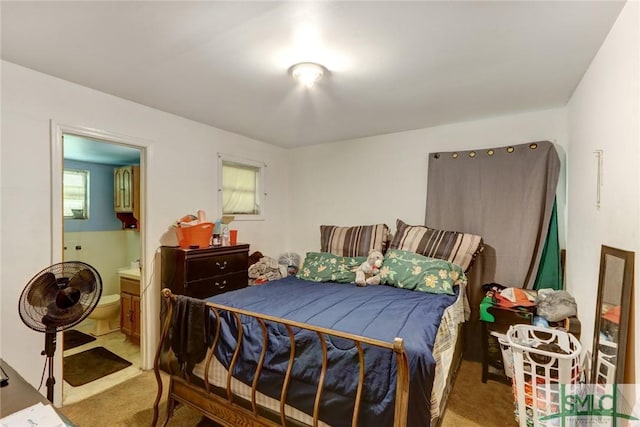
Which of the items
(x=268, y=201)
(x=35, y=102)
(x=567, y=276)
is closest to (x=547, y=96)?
(x=567, y=276)

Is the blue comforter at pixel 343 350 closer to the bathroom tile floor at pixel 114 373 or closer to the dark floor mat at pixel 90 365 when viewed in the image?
the bathroom tile floor at pixel 114 373

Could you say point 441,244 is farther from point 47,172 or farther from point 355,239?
point 47,172

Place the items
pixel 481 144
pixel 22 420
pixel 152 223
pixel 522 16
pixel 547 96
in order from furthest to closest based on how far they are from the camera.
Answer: pixel 481 144, pixel 152 223, pixel 547 96, pixel 522 16, pixel 22 420

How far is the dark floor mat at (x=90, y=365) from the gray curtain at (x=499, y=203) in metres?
3.30

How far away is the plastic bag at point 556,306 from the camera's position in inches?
83.9

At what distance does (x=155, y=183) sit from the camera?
2711 millimetres

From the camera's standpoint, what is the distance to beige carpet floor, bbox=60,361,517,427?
197 cm

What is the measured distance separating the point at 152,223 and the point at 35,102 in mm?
1145

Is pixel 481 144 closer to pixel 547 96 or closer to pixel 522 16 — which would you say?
pixel 547 96

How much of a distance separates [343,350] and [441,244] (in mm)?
1847

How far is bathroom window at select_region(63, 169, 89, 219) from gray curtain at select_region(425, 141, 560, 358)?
4.32 m

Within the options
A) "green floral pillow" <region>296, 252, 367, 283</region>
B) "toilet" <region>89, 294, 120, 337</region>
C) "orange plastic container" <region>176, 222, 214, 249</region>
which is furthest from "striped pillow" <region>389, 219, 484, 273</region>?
"toilet" <region>89, 294, 120, 337</region>

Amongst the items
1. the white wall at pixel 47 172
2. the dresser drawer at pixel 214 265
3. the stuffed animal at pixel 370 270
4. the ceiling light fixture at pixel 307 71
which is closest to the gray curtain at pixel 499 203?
the stuffed animal at pixel 370 270

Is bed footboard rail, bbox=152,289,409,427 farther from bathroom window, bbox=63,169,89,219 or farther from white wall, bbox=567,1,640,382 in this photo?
bathroom window, bbox=63,169,89,219
